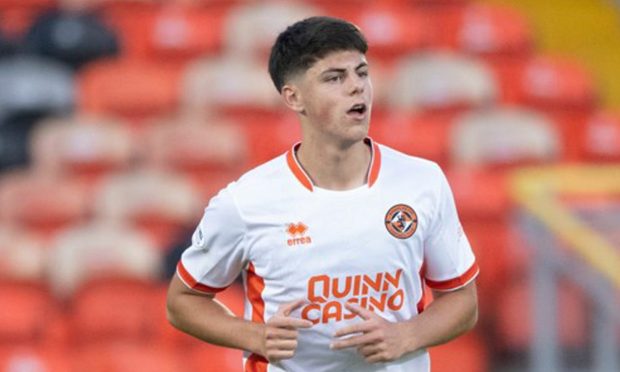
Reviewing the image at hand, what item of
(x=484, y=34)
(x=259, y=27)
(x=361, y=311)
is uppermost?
(x=259, y=27)

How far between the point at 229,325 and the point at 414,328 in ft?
1.41

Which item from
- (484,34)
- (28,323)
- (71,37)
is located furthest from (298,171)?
(484,34)

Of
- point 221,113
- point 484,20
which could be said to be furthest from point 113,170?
point 484,20

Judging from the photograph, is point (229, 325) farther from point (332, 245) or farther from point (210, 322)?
point (332, 245)

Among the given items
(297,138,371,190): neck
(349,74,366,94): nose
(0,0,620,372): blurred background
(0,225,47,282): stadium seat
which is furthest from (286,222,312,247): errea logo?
(0,225,47,282): stadium seat

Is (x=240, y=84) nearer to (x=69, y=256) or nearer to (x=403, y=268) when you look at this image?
(x=69, y=256)

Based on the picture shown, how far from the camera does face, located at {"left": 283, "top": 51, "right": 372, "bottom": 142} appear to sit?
3.41m

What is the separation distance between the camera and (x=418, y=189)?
11.6 ft

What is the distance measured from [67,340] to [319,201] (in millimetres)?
3693

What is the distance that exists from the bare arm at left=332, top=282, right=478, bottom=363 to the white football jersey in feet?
0.14

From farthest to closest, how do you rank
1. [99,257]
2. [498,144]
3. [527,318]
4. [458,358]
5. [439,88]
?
[439,88] → [498,144] → [99,257] → [458,358] → [527,318]

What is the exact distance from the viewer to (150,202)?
7.44m

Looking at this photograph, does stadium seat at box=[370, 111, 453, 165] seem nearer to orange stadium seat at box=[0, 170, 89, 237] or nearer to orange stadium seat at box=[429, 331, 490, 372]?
orange stadium seat at box=[429, 331, 490, 372]

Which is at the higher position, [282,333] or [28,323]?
[282,333]
